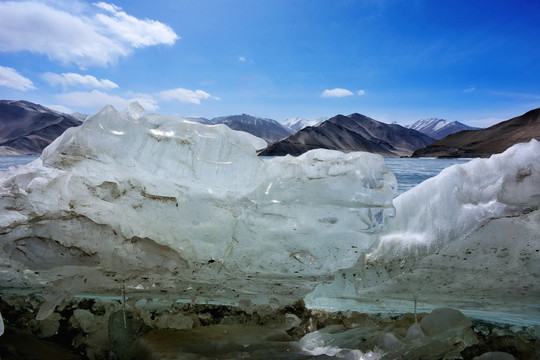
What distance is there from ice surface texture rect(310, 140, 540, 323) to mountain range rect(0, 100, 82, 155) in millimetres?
102308

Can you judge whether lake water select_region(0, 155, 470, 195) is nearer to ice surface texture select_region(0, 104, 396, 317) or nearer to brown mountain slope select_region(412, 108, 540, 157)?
ice surface texture select_region(0, 104, 396, 317)

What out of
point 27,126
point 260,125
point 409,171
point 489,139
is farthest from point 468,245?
point 260,125

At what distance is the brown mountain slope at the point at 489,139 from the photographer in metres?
73.0

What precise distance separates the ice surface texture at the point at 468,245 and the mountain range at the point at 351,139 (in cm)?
6978

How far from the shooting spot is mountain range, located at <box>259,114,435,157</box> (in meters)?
90.2

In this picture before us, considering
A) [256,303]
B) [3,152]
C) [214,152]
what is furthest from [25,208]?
[3,152]

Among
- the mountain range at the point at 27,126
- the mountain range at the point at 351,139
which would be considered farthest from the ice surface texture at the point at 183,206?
the mountain range at the point at 27,126

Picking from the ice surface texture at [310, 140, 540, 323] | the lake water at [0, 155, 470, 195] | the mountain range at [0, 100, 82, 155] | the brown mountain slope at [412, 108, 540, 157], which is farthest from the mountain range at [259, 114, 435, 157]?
the ice surface texture at [310, 140, 540, 323]

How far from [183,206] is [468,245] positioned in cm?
155

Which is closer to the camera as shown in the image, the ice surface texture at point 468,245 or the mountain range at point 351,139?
the ice surface texture at point 468,245

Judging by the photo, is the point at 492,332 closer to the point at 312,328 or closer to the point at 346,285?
the point at 346,285

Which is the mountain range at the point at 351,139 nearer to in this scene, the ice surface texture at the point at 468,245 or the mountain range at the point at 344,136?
the mountain range at the point at 344,136

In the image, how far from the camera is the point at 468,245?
5.76ft

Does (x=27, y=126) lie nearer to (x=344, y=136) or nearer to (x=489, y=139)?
(x=344, y=136)
